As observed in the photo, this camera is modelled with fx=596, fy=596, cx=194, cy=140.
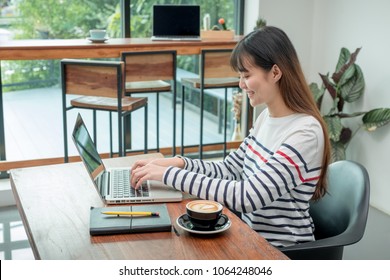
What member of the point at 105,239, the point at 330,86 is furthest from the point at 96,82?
the point at 105,239

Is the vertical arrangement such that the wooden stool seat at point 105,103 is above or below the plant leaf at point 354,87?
below

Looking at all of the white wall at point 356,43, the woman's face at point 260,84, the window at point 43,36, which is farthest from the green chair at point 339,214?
the window at point 43,36

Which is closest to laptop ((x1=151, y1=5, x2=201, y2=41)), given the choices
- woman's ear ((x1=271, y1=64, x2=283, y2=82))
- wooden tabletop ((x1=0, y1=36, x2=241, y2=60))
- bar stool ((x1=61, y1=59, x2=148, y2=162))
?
wooden tabletop ((x1=0, y1=36, x2=241, y2=60))

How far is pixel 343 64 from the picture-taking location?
3.80 meters

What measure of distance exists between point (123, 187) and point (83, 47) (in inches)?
79.0

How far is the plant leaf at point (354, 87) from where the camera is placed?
378 cm

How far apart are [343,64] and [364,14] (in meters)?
0.36

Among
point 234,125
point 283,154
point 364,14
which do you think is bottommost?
point 234,125

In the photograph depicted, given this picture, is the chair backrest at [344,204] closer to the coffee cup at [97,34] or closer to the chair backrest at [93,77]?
the chair backrest at [93,77]

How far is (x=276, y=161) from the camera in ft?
5.44

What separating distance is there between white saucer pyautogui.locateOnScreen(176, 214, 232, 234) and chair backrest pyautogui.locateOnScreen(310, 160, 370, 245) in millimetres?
392

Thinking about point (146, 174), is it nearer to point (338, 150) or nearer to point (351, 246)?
point (351, 246)

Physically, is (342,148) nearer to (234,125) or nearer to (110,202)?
(234,125)
